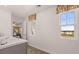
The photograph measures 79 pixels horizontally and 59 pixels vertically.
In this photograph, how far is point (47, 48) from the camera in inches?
74.8

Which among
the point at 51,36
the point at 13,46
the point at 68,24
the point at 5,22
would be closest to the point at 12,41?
the point at 13,46

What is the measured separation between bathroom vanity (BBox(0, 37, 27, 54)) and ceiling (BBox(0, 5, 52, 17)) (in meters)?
0.42

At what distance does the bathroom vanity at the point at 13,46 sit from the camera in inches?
50.3

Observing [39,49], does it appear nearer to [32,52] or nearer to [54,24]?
[32,52]

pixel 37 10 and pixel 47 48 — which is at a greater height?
pixel 37 10

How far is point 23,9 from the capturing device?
158 cm

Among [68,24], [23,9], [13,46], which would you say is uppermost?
[23,9]

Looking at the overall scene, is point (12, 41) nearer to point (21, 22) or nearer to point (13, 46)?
point (13, 46)

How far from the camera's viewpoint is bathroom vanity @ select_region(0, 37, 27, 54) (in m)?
1.28

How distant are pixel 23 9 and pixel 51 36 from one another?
766 mm

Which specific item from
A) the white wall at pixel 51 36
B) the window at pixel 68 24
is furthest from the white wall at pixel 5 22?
the window at pixel 68 24
